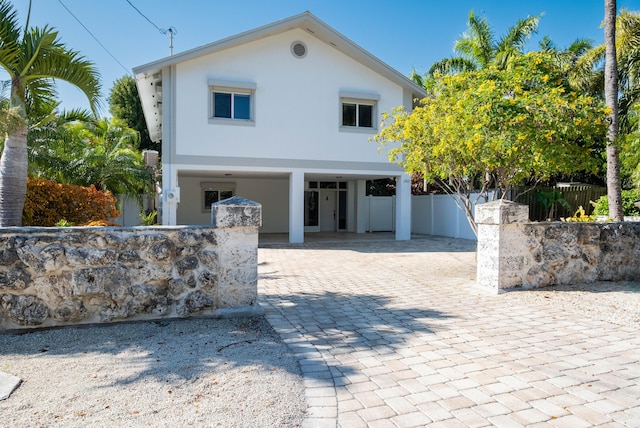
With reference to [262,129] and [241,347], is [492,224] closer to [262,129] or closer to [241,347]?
[241,347]

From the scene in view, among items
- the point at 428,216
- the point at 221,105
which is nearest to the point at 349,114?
the point at 221,105

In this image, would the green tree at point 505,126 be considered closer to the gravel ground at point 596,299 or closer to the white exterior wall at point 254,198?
the gravel ground at point 596,299

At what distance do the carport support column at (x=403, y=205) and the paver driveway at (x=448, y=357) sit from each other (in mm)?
8873

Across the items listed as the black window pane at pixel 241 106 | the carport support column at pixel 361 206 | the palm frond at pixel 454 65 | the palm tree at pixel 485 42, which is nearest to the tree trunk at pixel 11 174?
the black window pane at pixel 241 106

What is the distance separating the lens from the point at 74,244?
15.5ft

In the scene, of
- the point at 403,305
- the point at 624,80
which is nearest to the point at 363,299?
the point at 403,305

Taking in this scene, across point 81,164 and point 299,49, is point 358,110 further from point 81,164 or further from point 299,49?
point 81,164

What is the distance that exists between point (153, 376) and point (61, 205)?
319 inches

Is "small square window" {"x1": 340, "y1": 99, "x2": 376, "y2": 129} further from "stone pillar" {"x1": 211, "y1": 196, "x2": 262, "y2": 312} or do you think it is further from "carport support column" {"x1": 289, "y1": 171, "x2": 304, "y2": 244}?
"stone pillar" {"x1": 211, "y1": 196, "x2": 262, "y2": 312}

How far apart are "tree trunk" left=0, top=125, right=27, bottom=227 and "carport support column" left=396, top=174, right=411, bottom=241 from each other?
12.3m

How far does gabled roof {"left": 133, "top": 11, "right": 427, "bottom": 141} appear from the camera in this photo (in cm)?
1345

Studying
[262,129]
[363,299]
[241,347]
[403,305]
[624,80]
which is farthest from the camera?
[624,80]

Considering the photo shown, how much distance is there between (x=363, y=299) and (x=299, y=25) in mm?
11260

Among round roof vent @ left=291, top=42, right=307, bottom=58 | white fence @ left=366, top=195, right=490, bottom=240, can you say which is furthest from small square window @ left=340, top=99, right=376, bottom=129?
white fence @ left=366, top=195, right=490, bottom=240
